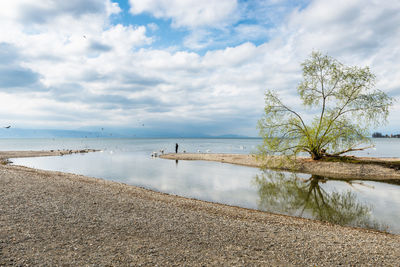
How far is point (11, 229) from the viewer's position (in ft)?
31.1

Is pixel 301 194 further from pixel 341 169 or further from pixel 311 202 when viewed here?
pixel 341 169

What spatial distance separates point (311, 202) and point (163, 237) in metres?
14.0

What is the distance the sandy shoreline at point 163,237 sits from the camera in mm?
7844

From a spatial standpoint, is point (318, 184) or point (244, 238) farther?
point (318, 184)

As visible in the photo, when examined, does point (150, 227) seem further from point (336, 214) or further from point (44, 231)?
point (336, 214)

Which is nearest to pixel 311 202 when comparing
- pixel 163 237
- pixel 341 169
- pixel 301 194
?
pixel 301 194

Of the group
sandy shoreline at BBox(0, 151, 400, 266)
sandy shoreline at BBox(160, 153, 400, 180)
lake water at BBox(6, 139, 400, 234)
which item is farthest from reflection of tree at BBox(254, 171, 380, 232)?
sandy shoreline at BBox(160, 153, 400, 180)

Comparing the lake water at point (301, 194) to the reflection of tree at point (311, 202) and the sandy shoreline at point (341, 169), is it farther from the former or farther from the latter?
the sandy shoreline at point (341, 169)

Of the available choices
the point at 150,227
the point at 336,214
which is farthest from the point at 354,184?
the point at 150,227

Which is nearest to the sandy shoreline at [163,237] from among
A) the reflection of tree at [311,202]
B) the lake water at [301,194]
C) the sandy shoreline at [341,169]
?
the reflection of tree at [311,202]

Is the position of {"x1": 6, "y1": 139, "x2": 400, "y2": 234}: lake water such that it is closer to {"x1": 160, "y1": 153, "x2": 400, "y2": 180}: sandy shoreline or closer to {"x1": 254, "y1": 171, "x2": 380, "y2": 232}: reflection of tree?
{"x1": 254, "y1": 171, "x2": 380, "y2": 232}: reflection of tree

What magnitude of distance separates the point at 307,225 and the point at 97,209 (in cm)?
1112

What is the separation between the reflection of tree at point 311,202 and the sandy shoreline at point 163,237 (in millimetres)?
2926

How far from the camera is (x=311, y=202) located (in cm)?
1897
